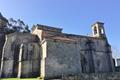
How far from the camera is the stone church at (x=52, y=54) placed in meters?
18.8

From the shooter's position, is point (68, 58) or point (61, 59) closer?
point (61, 59)

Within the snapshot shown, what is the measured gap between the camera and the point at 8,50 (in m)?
23.0

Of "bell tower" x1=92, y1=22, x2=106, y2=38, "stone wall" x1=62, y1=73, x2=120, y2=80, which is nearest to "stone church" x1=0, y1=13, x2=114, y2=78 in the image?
"bell tower" x1=92, y1=22, x2=106, y2=38

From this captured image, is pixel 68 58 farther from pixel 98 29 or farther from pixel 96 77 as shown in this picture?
pixel 98 29

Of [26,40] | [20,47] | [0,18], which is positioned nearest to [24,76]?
[20,47]

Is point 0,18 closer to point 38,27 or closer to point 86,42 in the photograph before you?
point 38,27

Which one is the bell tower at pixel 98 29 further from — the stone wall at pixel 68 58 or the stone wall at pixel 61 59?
the stone wall at pixel 61 59

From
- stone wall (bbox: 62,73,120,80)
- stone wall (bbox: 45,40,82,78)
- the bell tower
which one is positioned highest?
the bell tower

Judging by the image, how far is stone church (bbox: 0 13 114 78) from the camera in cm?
1878

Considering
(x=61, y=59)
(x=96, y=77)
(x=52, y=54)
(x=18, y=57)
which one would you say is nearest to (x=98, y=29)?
(x=61, y=59)

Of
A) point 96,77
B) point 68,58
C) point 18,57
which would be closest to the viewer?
point 96,77

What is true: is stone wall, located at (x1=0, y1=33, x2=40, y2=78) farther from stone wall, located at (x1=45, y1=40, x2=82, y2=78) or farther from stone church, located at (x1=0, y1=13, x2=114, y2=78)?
stone wall, located at (x1=45, y1=40, x2=82, y2=78)

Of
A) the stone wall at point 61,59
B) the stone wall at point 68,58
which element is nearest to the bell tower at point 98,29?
the stone wall at point 68,58

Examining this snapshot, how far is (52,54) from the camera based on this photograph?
1877 cm
